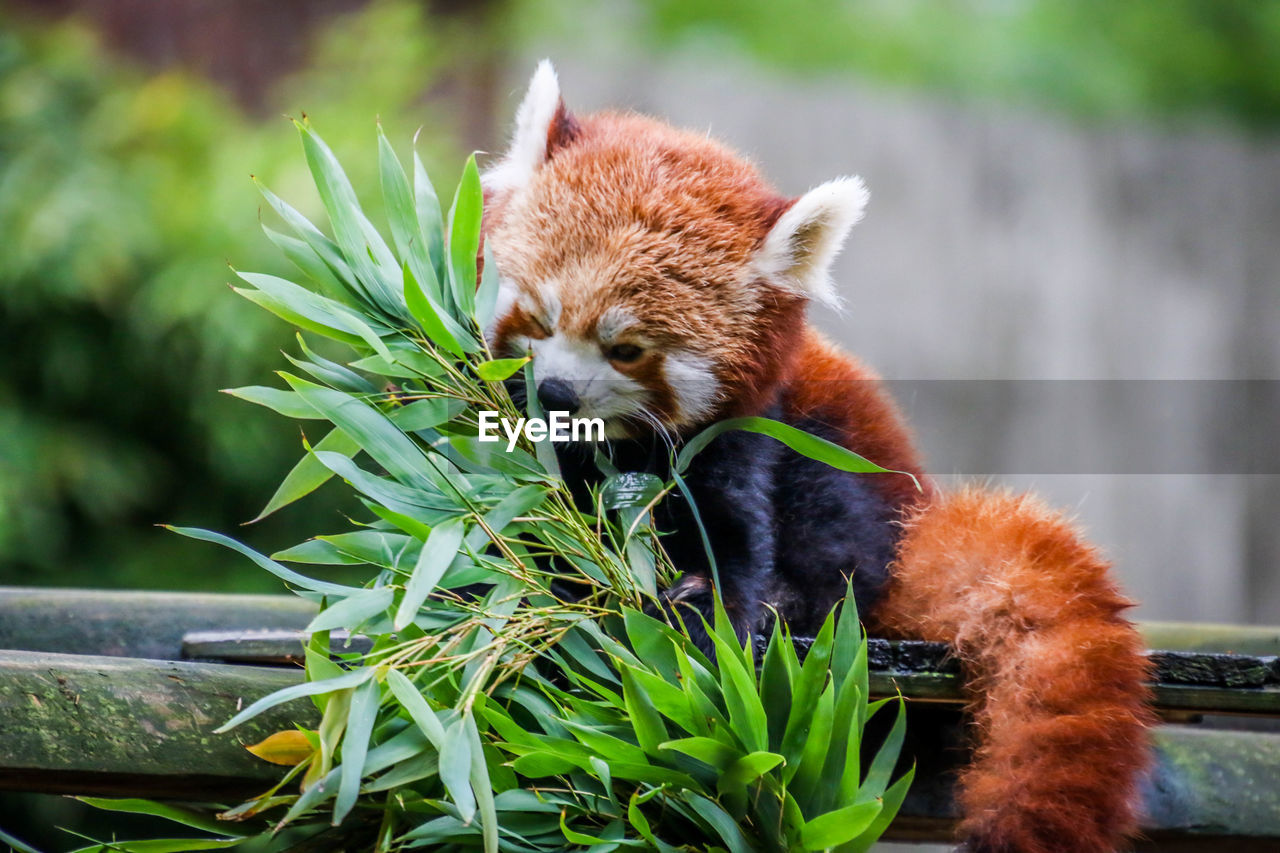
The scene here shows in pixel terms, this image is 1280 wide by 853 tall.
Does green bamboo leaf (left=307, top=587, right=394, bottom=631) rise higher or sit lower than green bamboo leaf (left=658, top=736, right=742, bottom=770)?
higher

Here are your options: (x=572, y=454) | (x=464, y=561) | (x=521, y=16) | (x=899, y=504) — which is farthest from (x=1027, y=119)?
(x=464, y=561)

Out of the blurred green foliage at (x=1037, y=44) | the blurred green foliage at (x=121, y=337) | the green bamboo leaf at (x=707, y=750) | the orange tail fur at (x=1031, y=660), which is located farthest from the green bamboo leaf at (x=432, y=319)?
the blurred green foliage at (x=1037, y=44)

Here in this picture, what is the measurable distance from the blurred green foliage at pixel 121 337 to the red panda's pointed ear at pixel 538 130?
1.57m

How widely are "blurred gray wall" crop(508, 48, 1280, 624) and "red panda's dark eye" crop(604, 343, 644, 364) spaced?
2.42 m

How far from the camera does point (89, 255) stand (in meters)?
2.73

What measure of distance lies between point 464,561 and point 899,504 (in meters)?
0.69

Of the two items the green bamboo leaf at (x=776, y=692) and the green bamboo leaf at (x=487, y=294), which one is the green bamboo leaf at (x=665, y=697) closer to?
the green bamboo leaf at (x=776, y=692)

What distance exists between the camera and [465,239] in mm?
1087

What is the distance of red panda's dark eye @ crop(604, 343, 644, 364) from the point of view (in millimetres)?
1211

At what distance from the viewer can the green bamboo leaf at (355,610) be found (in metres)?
0.92

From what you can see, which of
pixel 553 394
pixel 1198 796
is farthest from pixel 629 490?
pixel 1198 796

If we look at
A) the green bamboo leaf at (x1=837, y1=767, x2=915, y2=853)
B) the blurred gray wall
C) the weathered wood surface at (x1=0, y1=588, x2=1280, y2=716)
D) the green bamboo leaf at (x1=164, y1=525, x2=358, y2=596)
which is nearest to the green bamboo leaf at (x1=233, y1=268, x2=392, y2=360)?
the green bamboo leaf at (x1=164, y1=525, x2=358, y2=596)

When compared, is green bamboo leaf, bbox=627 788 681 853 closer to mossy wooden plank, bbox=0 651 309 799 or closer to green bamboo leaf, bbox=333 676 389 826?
green bamboo leaf, bbox=333 676 389 826

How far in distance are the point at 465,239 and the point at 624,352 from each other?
0.23m
